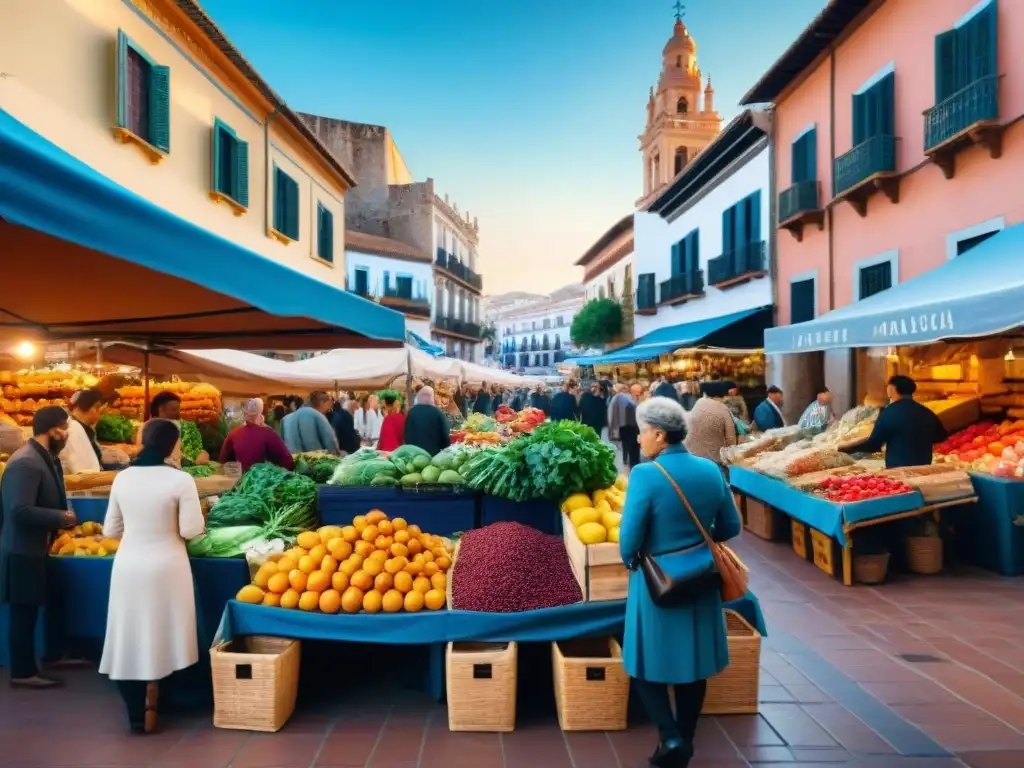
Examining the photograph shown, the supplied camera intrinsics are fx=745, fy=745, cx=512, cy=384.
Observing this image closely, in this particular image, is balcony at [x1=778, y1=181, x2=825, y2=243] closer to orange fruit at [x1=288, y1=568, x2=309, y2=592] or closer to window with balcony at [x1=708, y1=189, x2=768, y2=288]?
window with balcony at [x1=708, y1=189, x2=768, y2=288]

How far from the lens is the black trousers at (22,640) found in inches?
172

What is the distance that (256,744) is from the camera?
3.74m

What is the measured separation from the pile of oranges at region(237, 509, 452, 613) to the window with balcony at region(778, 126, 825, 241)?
12.2 metres

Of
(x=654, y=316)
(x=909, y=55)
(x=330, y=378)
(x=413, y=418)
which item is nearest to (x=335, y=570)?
→ (x=413, y=418)

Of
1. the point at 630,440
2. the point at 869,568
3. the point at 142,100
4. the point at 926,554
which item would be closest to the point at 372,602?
the point at 869,568

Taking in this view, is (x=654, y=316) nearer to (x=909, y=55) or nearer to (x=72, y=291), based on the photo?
(x=909, y=55)

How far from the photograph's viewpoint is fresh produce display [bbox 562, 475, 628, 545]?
4105 millimetres

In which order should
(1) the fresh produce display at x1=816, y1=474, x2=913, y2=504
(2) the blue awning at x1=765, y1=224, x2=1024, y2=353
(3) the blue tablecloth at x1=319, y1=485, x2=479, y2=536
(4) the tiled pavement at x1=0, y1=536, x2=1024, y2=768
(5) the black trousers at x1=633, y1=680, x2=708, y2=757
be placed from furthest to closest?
1. (1) the fresh produce display at x1=816, y1=474, x2=913, y2=504
2. (2) the blue awning at x1=765, y1=224, x2=1024, y2=353
3. (3) the blue tablecloth at x1=319, y1=485, x2=479, y2=536
4. (4) the tiled pavement at x1=0, y1=536, x2=1024, y2=768
5. (5) the black trousers at x1=633, y1=680, x2=708, y2=757

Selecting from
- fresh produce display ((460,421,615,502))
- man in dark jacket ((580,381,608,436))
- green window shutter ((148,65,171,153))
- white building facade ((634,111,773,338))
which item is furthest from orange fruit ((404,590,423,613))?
white building facade ((634,111,773,338))

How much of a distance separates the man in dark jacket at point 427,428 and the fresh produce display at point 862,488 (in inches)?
147

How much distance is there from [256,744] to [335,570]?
0.95 meters

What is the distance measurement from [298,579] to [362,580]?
370mm

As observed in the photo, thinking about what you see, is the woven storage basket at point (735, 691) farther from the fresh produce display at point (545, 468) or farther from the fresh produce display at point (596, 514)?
the fresh produce display at point (545, 468)

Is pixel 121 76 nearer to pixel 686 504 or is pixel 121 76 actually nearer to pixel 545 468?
pixel 545 468
